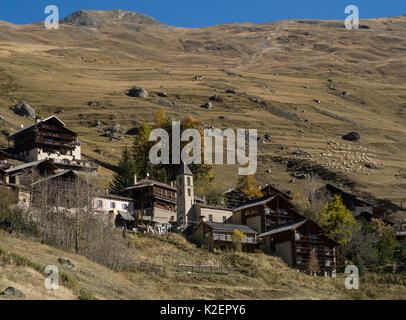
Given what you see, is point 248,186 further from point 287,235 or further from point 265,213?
point 287,235

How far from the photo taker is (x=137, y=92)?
603ft

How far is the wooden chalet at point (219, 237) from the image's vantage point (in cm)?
7500

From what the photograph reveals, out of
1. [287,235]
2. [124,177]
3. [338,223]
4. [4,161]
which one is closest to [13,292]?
[287,235]

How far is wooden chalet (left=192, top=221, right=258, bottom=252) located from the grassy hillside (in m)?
2.60

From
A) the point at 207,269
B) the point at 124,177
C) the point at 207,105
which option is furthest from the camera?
the point at 207,105

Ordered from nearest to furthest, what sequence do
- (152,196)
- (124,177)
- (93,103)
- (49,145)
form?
(152,196) < (124,177) < (49,145) < (93,103)

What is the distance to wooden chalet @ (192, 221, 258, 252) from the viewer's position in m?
75.0

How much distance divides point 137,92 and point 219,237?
11387 cm

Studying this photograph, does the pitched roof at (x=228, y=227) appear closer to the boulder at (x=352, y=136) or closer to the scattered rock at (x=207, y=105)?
the boulder at (x=352, y=136)

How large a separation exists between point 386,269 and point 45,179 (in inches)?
1654

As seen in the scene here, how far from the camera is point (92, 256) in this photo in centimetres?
5903
